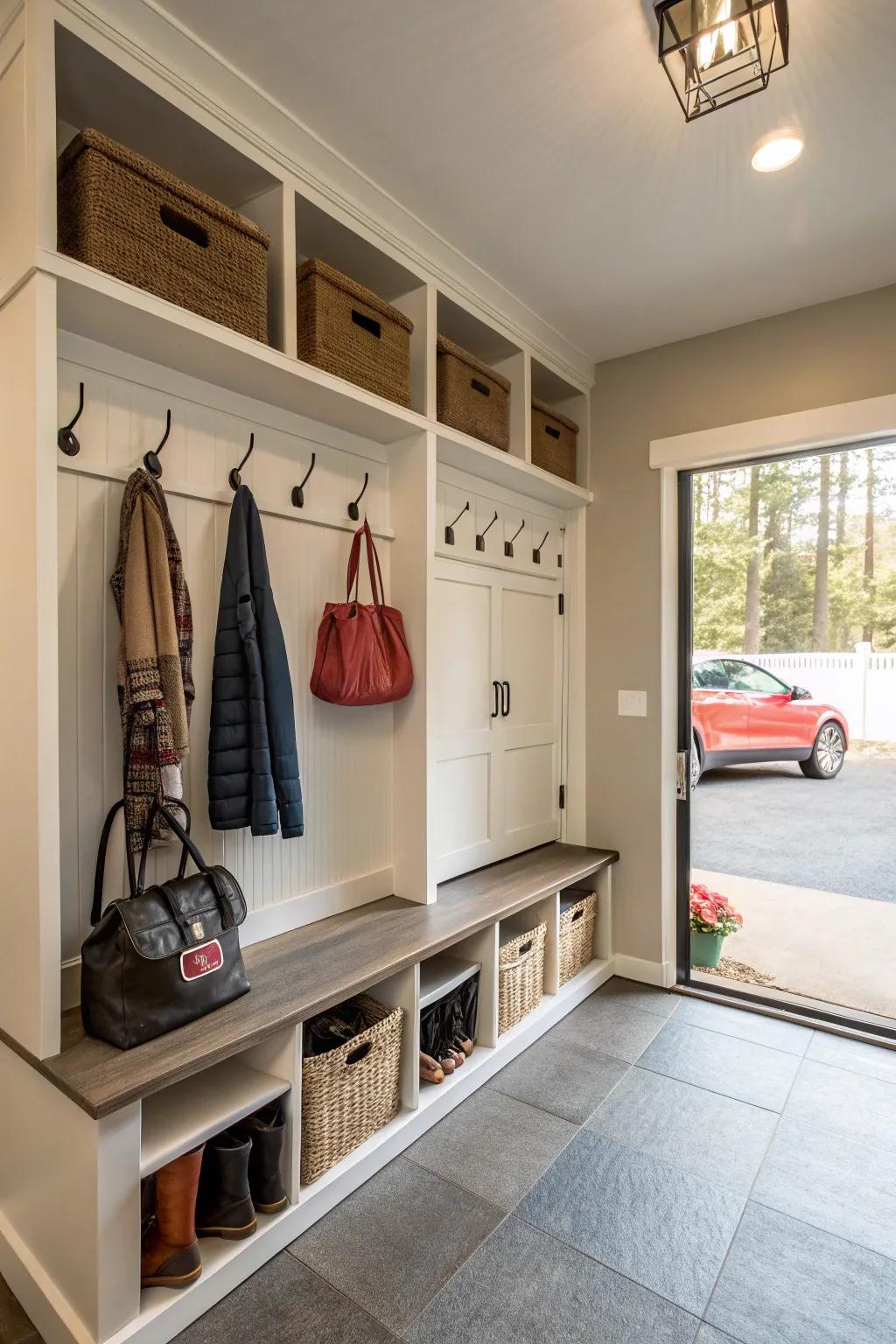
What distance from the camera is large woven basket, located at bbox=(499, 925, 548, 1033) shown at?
254 centimetres

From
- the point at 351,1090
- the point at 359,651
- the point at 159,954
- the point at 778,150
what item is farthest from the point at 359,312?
the point at 351,1090

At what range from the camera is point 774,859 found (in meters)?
3.08

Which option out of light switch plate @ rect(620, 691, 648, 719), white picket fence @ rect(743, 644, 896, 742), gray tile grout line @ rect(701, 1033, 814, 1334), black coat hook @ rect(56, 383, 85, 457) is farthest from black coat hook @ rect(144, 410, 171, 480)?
white picket fence @ rect(743, 644, 896, 742)

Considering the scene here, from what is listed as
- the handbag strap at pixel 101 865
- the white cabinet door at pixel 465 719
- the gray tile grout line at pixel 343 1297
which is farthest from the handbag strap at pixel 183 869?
the white cabinet door at pixel 465 719

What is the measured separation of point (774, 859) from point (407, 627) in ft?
6.08

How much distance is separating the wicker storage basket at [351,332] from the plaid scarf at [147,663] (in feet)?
2.08

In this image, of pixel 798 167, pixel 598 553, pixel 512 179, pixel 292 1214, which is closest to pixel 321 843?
pixel 292 1214

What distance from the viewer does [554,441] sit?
3.10 meters

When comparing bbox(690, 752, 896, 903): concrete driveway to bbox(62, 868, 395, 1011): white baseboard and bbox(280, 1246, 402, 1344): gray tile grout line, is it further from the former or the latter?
bbox(280, 1246, 402, 1344): gray tile grout line

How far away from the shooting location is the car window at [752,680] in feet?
9.88

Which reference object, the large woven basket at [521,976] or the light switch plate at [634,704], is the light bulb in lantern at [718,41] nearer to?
the light switch plate at [634,704]

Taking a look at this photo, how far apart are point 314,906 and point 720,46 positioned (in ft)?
7.79

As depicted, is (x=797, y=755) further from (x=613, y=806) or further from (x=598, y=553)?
(x=598, y=553)

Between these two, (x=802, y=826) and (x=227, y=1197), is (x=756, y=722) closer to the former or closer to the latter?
(x=802, y=826)
